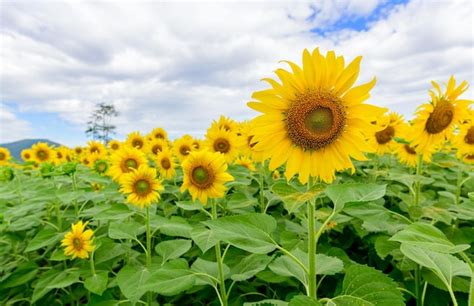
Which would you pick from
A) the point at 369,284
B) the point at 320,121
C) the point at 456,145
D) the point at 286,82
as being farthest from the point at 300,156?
the point at 456,145

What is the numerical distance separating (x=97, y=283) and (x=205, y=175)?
43.5 inches

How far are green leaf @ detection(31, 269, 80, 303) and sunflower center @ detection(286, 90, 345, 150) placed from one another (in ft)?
6.86

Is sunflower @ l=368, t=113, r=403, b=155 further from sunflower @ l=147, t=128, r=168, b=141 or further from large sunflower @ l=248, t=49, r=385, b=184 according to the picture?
sunflower @ l=147, t=128, r=168, b=141

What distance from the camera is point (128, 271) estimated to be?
255cm

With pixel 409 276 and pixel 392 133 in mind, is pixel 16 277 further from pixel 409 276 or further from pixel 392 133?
pixel 392 133

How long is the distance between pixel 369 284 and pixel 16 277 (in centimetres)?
315

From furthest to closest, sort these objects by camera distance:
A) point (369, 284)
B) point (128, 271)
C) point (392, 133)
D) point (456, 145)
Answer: point (392, 133) → point (456, 145) → point (128, 271) → point (369, 284)

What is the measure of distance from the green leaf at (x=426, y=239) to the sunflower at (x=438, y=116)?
1.70 m

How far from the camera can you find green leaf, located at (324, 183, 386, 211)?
1734 millimetres

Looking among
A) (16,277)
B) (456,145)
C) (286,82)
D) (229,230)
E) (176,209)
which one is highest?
(286,82)

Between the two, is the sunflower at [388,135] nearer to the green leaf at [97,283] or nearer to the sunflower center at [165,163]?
the sunflower center at [165,163]

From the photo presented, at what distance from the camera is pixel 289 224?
302cm

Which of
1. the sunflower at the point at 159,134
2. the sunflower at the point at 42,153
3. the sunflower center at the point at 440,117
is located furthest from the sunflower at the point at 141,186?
the sunflower at the point at 42,153

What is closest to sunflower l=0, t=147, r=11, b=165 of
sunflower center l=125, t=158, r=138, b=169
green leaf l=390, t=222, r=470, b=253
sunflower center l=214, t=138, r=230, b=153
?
sunflower center l=125, t=158, r=138, b=169
